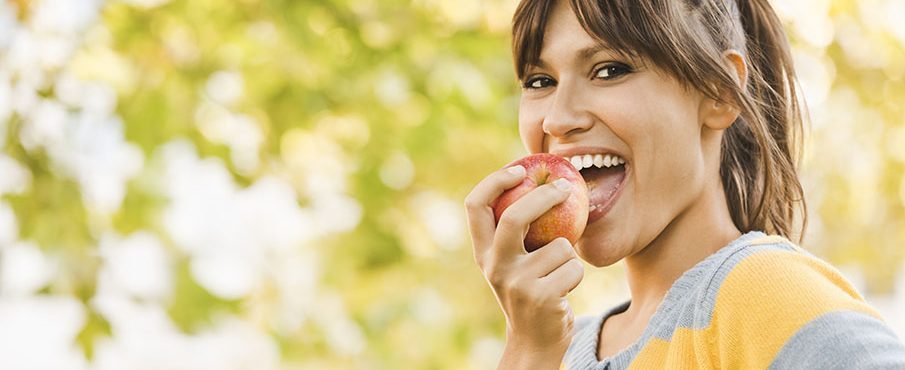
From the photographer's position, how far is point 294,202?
2.99 m

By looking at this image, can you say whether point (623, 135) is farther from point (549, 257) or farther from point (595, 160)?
point (549, 257)

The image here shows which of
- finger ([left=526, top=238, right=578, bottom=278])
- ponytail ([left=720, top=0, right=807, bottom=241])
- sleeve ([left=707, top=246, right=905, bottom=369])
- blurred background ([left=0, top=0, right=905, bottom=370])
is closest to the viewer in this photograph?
sleeve ([left=707, top=246, right=905, bottom=369])

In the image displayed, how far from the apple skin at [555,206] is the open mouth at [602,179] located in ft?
0.07

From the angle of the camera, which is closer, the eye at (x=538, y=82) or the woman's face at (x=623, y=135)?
the woman's face at (x=623, y=135)

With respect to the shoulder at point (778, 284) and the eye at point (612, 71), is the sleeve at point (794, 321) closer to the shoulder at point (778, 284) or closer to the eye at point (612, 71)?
the shoulder at point (778, 284)

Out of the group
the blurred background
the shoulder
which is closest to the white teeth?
the shoulder

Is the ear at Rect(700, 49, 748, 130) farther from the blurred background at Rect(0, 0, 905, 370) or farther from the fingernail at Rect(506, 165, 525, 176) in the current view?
the blurred background at Rect(0, 0, 905, 370)

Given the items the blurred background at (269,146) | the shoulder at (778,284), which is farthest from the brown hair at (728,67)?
the blurred background at (269,146)

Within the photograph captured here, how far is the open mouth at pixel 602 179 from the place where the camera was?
1.37m

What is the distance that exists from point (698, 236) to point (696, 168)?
0.09 metres

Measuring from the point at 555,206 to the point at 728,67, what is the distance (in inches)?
11.3

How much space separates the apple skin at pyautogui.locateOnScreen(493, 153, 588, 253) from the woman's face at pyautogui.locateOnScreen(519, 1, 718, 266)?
1.3 inches

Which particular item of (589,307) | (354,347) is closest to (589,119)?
(354,347)

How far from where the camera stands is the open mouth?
1.37 meters
